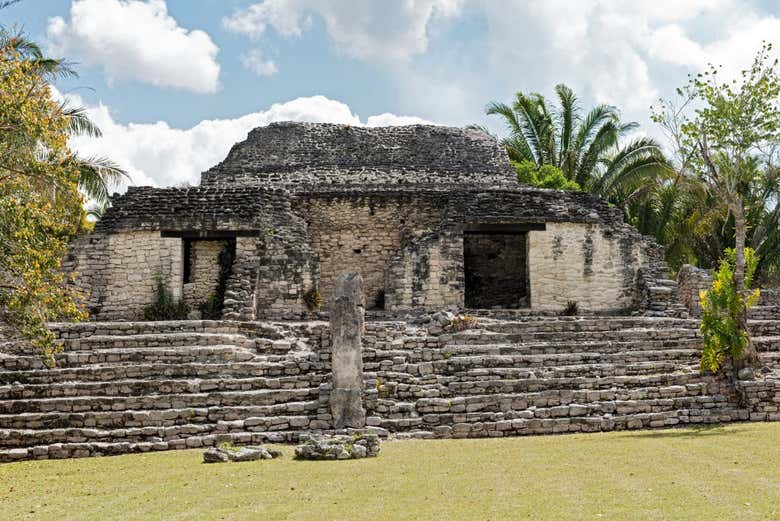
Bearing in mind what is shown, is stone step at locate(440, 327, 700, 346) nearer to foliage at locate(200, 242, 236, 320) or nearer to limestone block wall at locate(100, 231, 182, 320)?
foliage at locate(200, 242, 236, 320)

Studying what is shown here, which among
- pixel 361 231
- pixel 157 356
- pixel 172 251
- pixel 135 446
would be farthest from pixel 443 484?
pixel 361 231

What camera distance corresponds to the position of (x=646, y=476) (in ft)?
25.5

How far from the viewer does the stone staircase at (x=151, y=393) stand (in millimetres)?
10750

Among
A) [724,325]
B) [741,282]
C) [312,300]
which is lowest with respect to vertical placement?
[724,325]

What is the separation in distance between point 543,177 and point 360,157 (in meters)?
5.83

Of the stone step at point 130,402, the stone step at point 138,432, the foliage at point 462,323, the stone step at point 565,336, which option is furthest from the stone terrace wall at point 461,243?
the stone step at point 138,432

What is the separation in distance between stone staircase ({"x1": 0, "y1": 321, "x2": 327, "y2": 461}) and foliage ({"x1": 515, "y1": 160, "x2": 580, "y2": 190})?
12.6 meters

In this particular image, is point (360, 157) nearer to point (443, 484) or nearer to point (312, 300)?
point (312, 300)

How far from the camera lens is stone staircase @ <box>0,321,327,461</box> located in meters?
10.8

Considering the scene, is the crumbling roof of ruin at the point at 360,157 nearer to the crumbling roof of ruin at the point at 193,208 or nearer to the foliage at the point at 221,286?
the crumbling roof of ruin at the point at 193,208

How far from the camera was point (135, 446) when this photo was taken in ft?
34.8

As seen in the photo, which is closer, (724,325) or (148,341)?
(724,325)

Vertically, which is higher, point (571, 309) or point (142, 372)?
point (571, 309)

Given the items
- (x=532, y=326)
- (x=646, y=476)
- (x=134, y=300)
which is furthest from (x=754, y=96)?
(x=134, y=300)
